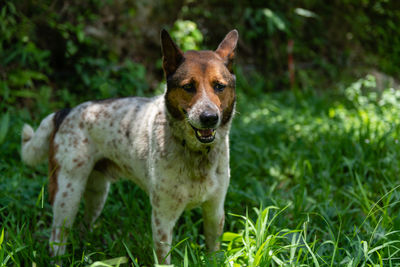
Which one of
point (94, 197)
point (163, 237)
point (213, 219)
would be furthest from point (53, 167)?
point (213, 219)

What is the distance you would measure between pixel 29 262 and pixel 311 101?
5379 mm

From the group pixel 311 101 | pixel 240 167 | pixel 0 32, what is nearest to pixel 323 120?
pixel 311 101

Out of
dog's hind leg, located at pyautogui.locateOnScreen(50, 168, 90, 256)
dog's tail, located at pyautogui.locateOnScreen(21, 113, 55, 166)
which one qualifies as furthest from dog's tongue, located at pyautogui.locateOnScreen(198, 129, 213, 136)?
dog's tail, located at pyautogui.locateOnScreen(21, 113, 55, 166)

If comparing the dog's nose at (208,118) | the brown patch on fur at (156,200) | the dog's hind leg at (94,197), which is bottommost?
the dog's hind leg at (94,197)

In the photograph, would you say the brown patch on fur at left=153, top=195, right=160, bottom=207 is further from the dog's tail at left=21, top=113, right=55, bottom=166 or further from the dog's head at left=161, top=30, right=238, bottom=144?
the dog's tail at left=21, top=113, right=55, bottom=166

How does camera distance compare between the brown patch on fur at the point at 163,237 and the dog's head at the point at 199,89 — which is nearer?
the dog's head at the point at 199,89

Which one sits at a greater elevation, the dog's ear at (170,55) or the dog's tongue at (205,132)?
the dog's ear at (170,55)

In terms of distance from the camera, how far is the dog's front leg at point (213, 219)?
118 inches

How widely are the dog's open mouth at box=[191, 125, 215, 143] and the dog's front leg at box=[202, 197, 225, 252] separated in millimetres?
549

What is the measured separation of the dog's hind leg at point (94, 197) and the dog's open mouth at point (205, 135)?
139 cm

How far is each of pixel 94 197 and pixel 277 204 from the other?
170 cm

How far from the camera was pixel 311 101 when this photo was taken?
22.6 feet

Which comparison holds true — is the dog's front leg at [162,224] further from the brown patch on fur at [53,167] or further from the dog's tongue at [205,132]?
the brown patch on fur at [53,167]

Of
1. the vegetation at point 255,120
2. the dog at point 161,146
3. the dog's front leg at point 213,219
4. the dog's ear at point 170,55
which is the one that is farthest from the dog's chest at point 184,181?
the dog's ear at point 170,55
